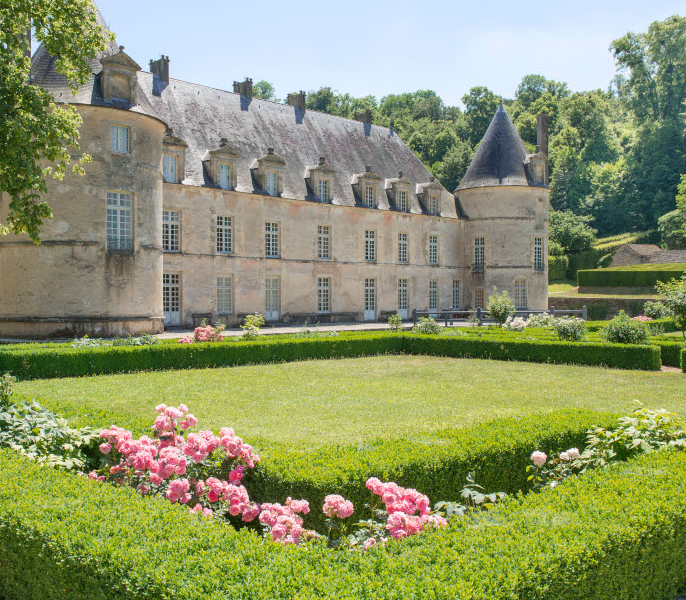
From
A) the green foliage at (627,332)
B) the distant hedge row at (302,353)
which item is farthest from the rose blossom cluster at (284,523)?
the green foliage at (627,332)

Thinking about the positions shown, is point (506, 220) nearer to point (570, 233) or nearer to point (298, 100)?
point (298, 100)

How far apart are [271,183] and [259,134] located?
2.72 m

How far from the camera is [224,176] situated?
87.8ft

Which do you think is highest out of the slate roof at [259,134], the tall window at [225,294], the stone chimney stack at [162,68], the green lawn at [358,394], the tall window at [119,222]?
the stone chimney stack at [162,68]

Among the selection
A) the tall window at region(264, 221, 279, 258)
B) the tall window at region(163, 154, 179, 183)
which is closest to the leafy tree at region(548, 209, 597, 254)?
the tall window at region(264, 221, 279, 258)

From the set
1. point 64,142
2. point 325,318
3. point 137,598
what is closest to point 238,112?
point 325,318

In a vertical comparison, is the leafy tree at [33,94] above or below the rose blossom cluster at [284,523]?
above

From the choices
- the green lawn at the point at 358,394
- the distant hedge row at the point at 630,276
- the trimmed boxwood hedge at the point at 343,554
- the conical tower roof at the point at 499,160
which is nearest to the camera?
the trimmed boxwood hedge at the point at 343,554

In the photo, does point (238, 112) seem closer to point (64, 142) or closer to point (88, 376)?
point (64, 142)

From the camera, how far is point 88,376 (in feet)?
45.7

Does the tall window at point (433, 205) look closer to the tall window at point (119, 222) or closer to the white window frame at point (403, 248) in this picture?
the white window frame at point (403, 248)

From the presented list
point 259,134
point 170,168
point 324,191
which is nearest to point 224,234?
point 170,168

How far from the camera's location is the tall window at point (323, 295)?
30.2 metres

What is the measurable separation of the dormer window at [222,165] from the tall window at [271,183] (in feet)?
5.30
